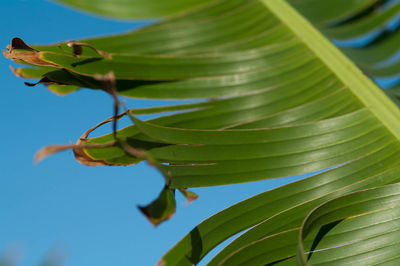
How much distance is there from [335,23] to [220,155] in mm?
1227

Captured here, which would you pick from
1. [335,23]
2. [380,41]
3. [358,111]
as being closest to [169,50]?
[358,111]

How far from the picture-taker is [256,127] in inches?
47.9

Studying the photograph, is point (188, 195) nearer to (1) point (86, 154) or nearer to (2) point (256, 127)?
(1) point (86, 154)

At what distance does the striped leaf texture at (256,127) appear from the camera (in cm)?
97

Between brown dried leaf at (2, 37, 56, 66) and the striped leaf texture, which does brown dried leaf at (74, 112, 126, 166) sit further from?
brown dried leaf at (2, 37, 56, 66)

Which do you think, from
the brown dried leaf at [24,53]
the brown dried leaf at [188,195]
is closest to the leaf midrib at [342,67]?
the brown dried leaf at [188,195]

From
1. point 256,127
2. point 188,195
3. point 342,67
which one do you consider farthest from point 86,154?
point 342,67

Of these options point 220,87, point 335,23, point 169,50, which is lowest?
point 220,87

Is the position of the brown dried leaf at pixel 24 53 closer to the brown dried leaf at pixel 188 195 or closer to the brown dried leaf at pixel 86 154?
the brown dried leaf at pixel 86 154

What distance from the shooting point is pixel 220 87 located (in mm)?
1309

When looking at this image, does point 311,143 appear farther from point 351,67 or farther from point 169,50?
point 169,50

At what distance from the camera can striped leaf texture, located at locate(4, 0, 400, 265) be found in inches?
38.2

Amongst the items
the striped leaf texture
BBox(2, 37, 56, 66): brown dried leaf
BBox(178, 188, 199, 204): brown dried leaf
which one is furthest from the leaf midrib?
BBox(2, 37, 56, 66): brown dried leaf

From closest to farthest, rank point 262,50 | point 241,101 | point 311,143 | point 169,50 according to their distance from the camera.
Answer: point 311,143, point 241,101, point 262,50, point 169,50
